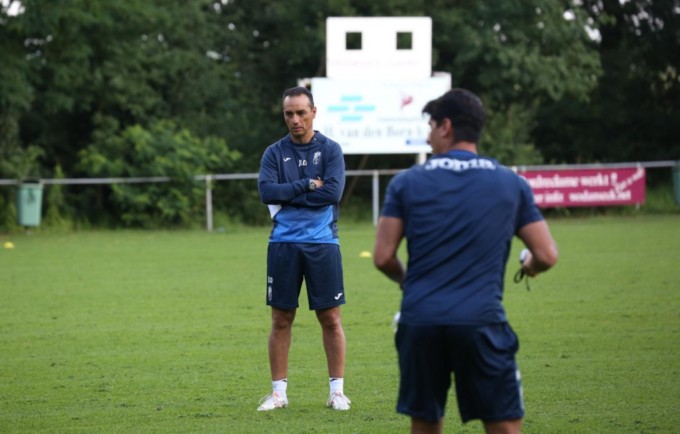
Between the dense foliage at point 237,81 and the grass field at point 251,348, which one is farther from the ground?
the dense foliage at point 237,81

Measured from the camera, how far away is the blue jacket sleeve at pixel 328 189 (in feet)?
25.7

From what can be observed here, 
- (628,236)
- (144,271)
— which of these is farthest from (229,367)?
(628,236)

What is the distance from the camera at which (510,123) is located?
3288 centimetres

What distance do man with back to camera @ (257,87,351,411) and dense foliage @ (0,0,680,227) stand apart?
2152 cm

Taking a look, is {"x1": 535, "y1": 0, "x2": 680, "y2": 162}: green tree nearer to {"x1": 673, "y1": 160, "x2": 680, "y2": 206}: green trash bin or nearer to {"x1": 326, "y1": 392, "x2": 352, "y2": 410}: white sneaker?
{"x1": 673, "y1": 160, "x2": 680, "y2": 206}: green trash bin

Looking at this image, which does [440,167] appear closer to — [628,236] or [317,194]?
[317,194]

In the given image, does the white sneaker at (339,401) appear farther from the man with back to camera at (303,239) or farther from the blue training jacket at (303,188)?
the blue training jacket at (303,188)

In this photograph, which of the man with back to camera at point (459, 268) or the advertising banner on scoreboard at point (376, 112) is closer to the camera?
the man with back to camera at point (459, 268)

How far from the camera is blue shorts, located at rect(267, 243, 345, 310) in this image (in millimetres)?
7875

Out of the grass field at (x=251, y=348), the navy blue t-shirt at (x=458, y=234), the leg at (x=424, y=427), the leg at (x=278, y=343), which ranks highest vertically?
the navy blue t-shirt at (x=458, y=234)

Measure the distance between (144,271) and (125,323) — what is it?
233 inches

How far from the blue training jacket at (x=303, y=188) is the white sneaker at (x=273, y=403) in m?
1.10

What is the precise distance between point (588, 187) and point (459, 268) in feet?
85.9

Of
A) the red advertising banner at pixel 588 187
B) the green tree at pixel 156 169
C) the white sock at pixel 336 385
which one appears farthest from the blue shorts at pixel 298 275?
the red advertising banner at pixel 588 187
